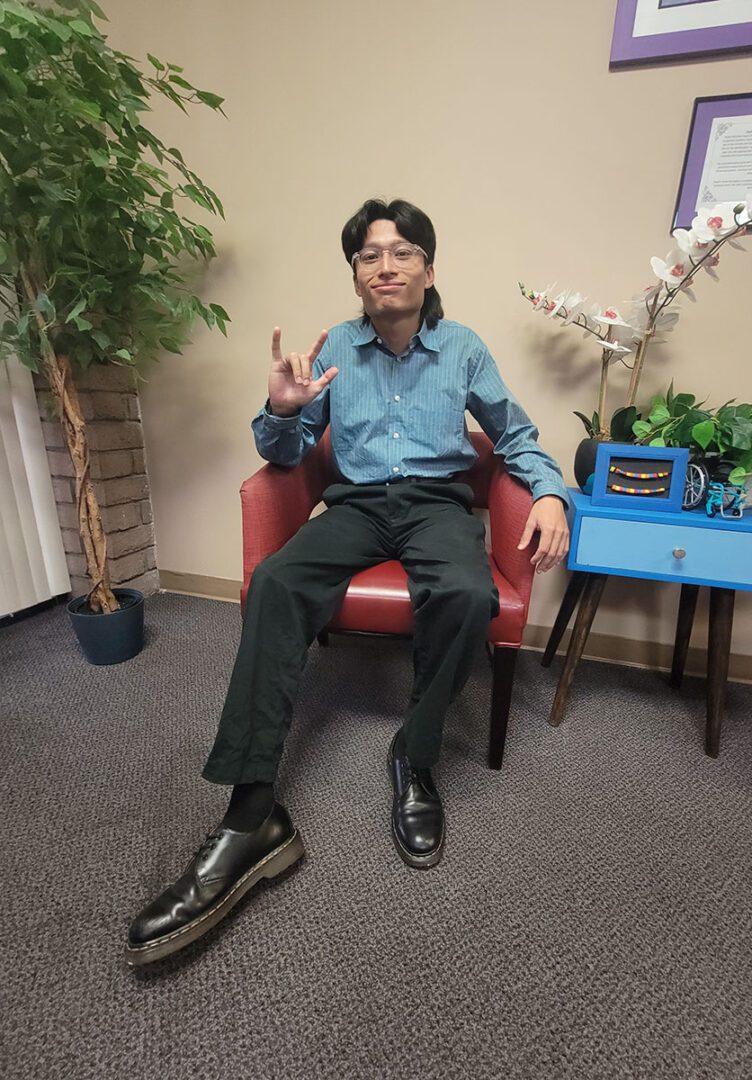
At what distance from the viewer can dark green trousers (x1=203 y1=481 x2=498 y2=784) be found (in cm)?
83

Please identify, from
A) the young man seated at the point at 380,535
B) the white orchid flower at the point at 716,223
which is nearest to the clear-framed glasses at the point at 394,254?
the young man seated at the point at 380,535

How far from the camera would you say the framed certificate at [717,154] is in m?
1.19

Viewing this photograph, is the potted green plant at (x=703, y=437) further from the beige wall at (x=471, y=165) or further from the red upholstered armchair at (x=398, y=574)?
the red upholstered armchair at (x=398, y=574)

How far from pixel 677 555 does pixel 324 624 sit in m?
0.81

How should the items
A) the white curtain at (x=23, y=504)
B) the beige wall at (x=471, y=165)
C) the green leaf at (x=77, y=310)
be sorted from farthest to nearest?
the white curtain at (x=23, y=504), the beige wall at (x=471, y=165), the green leaf at (x=77, y=310)

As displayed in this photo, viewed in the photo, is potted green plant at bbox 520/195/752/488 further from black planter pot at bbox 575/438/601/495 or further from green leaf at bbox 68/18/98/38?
green leaf at bbox 68/18/98/38

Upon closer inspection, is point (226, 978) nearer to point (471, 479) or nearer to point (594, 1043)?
point (594, 1043)

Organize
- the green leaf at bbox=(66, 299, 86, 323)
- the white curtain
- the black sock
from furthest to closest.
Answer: the white curtain → the green leaf at bbox=(66, 299, 86, 323) → the black sock

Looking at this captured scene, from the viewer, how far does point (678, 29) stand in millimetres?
1180

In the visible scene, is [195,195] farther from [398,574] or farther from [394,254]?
[398,574]

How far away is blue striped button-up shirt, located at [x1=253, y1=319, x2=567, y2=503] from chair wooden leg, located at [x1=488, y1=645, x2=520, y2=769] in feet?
1.55

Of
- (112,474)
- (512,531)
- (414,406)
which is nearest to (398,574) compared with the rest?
(512,531)

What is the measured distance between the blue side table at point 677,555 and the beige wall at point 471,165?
1.24 feet

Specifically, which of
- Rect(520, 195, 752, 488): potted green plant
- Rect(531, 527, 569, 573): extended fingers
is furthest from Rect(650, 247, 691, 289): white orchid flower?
Rect(531, 527, 569, 573): extended fingers
